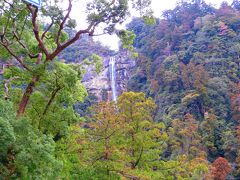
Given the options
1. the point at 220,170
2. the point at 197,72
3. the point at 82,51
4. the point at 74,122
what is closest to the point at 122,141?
the point at 74,122

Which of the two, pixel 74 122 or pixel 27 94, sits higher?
pixel 27 94

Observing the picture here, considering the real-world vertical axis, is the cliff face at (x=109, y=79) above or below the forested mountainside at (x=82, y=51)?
below

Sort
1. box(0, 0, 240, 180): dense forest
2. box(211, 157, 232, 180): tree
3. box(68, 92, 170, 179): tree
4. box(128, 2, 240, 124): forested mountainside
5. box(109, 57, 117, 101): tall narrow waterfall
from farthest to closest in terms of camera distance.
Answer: box(109, 57, 117, 101): tall narrow waterfall < box(128, 2, 240, 124): forested mountainside < box(211, 157, 232, 180): tree < box(68, 92, 170, 179): tree < box(0, 0, 240, 180): dense forest

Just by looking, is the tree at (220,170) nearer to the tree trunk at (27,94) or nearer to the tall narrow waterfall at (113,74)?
the tree trunk at (27,94)

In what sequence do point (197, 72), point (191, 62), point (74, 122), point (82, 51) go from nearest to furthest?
point (74, 122) → point (197, 72) → point (191, 62) → point (82, 51)

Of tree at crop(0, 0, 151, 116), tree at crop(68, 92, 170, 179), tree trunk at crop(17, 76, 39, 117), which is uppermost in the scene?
tree at crop(0, 0, 151, 116)

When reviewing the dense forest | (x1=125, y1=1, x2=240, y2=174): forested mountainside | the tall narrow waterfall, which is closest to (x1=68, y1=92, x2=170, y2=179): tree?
the dense forest

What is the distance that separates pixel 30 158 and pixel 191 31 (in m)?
33.4

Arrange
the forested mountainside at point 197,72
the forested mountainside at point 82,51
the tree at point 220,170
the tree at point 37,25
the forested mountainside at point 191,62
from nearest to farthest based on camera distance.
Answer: the tree at point 37,25, the tree at point 220,170, the forested mountainside at point 197,72, the forested mountainside at point 191,62, the forested mountainside at point 82,51

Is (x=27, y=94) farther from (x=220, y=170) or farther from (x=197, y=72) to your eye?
(x=197, y=72)

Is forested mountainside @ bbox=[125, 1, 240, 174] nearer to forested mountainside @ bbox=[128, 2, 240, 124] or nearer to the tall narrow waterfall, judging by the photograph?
forested mountainside @ bbox=[128, 2, 240, 124]

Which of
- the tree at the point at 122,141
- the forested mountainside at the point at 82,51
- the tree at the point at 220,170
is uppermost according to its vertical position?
the forested mountainside at the point at 82,51

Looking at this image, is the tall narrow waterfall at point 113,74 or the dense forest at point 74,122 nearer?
the dense forest at point 74,122

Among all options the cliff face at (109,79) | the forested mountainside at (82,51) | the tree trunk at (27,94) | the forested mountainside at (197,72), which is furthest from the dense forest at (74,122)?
the forested mountainside at (82,51)
